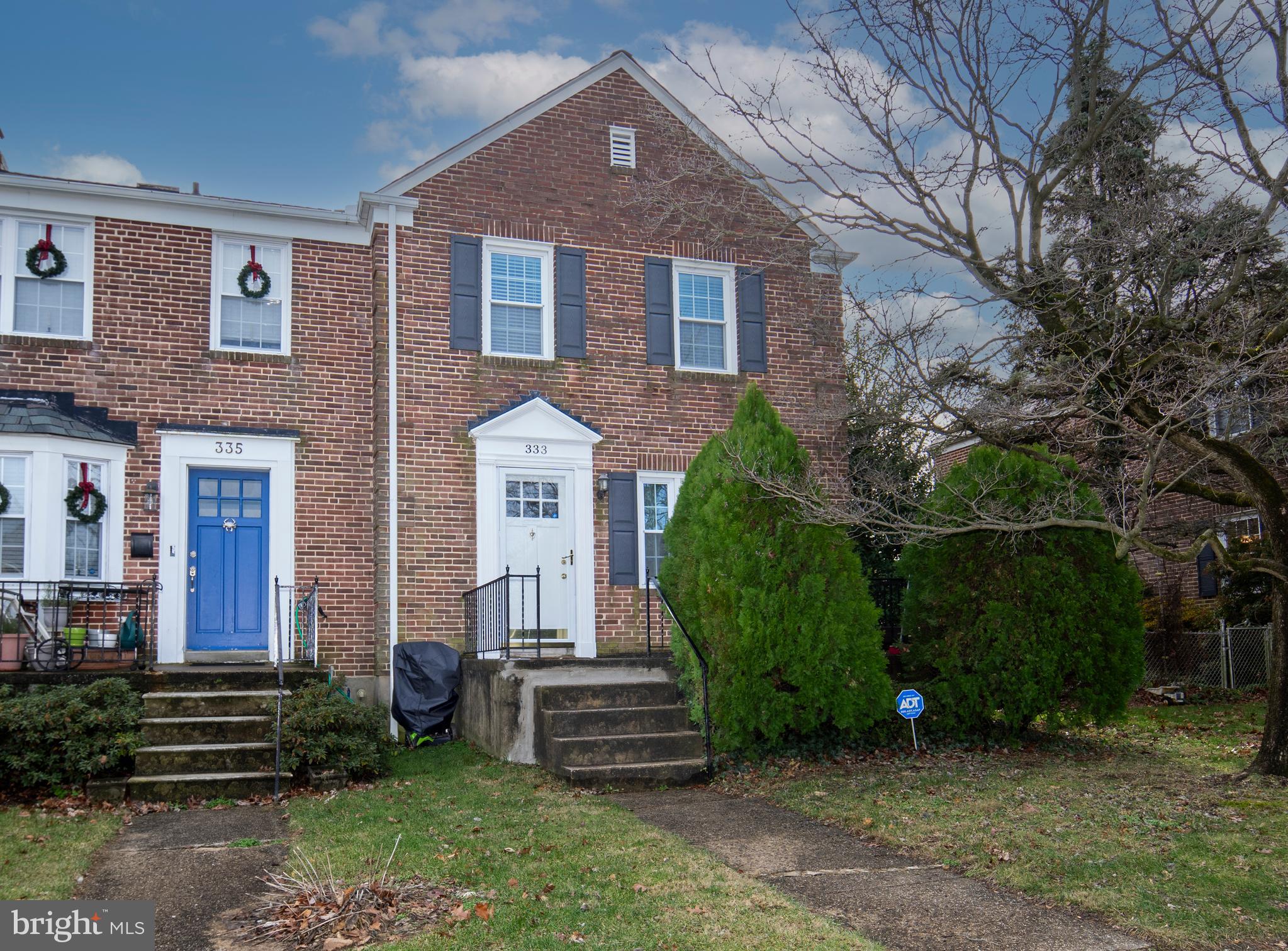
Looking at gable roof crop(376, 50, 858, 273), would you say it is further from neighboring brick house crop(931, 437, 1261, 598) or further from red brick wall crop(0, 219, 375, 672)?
neighboring brick house crop(931, 437, 1261, 598)

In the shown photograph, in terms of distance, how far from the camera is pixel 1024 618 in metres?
9.84

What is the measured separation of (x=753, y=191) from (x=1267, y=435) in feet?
24.5

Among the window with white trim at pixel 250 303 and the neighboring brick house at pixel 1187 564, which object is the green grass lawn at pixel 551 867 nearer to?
the window with white trim at pixel 250 303

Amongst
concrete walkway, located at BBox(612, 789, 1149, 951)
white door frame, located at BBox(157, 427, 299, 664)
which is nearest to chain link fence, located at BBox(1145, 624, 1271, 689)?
concrete walkway, located at BBox(612, 789, 1149, 951)

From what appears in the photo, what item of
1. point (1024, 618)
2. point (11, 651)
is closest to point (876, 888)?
point (1024, 618)

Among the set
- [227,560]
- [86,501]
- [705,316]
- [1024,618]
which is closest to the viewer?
[1024,618]

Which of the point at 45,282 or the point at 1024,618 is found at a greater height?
the point at 45,282

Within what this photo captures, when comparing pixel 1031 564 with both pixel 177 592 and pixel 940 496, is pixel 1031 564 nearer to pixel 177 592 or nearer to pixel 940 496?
pixel 940 496

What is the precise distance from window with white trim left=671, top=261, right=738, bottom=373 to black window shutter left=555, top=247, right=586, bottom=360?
1312 millimetres

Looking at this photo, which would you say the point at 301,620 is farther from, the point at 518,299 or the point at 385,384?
the point at 518,299

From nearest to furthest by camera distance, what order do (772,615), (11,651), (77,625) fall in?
1. (772,615)
2. (11,651)
3. (77,625)

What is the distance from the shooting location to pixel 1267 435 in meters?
9.18

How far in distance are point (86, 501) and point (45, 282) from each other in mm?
2581

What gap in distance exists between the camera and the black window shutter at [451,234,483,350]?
1278cm
